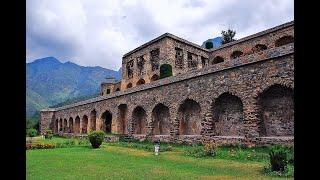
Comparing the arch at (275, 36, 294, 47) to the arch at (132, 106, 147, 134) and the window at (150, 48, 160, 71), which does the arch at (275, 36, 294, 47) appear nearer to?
the window at (150, 48, 160, 71)

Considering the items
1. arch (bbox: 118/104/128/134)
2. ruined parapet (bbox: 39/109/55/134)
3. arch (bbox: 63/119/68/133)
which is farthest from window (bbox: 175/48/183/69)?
ruined parapet (bbox: 39/109/55/134)

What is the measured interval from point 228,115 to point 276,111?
2.56 metres

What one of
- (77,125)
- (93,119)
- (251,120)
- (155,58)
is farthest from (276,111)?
(77,125)

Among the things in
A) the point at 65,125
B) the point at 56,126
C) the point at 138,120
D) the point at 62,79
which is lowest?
the point at 56,126

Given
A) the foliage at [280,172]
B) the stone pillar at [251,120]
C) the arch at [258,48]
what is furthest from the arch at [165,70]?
the foliage at [280,172]

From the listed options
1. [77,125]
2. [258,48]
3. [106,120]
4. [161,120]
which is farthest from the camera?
[77,125]

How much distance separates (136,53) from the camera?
33594mm

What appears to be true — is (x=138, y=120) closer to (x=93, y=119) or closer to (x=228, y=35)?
(x=93, y=119)

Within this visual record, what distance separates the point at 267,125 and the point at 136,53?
72.9ft

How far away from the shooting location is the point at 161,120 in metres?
19.7

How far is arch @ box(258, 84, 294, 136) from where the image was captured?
1234 cm
